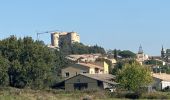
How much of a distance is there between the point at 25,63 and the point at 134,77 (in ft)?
59.3

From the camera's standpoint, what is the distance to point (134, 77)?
8838 cm

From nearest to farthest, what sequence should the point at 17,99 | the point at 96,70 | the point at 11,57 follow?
the point at 17,99
the point at 11,57
the point at 96,70

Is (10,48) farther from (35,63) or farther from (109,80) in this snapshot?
(109,80)

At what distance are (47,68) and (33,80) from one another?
124 inches

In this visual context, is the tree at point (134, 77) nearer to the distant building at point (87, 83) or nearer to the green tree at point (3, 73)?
the distant building at point (87, 83)

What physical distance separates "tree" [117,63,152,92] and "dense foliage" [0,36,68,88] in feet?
40.8

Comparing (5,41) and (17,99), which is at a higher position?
(5,41)

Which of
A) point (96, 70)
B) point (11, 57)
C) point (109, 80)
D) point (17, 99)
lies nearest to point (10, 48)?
point (11, 57)

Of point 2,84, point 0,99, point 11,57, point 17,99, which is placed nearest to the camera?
point 0,99

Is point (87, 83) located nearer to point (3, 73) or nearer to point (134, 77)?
point (134, 77)

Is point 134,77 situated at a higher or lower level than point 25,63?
lower

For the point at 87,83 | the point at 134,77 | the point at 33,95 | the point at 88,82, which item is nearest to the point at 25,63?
the point at 88,82

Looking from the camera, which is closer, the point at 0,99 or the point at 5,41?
the point at 0,99

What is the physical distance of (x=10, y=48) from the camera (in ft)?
306
